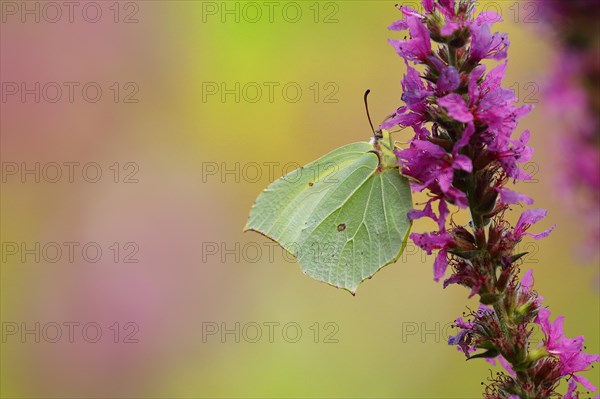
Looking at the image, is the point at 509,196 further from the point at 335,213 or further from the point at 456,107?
the point at 335,213

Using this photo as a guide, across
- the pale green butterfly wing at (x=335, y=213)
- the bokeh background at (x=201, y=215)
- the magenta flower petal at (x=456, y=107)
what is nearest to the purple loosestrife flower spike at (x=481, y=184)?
the magenta flower petal at (x=456, y=107)

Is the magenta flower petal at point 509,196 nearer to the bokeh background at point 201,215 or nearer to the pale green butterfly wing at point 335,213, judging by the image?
the pale green butterfly wing at point 335,213

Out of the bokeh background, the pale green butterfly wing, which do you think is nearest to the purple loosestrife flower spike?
the pale green butterfly wing

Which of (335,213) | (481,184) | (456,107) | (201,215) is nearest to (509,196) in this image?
(481,184)

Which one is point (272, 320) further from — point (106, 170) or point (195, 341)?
point (106, 170)

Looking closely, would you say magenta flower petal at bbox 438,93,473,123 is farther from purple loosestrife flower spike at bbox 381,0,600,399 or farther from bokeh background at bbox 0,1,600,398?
bokeh background at bbox 0,1,600,398

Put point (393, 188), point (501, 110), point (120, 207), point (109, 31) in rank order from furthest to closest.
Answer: point (109, 31) < point (120, 207) < point (393, 188) < point (501, 110)

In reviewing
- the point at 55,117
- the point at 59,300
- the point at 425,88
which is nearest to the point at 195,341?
the point at 59,300
